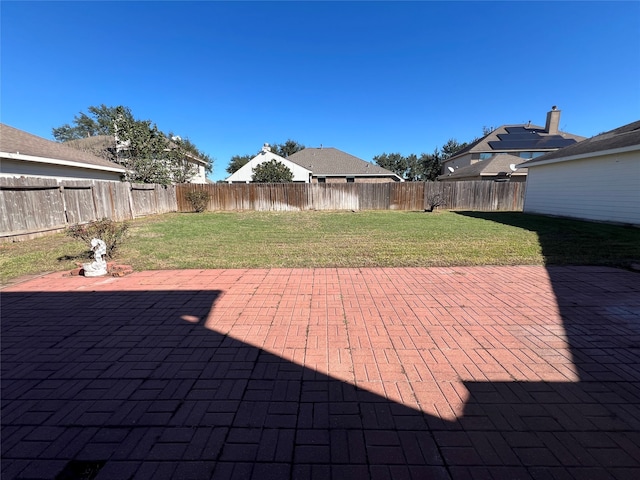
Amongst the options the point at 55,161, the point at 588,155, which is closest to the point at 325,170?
the point at 588,155

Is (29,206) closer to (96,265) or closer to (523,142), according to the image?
(96,265)

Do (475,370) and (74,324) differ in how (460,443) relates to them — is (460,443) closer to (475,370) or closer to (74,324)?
(475,370)

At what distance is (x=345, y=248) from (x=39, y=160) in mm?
11806

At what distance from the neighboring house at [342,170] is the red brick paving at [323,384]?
78.4ft

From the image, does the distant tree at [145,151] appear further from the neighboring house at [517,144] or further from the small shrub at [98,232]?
the neighboring house at [517,144]

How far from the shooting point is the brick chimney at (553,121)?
29531 mm

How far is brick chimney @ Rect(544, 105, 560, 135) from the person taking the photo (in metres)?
29.5

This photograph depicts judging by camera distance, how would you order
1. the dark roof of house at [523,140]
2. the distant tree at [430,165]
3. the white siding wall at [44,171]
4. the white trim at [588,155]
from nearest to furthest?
the white siding wall at [44,171] → the white trim at [588,155] → the dark roof of house at [523,140] → the distant tree at [430,165]

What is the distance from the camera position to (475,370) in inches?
93.7

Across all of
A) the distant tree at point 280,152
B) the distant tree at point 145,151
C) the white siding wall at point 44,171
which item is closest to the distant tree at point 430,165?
the distant tree at point 280,152

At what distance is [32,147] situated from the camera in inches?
439

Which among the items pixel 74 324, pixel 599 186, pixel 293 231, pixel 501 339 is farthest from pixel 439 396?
pixel 599 186

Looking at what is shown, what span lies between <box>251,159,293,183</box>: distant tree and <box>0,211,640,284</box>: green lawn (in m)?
13.8

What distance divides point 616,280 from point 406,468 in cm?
524
